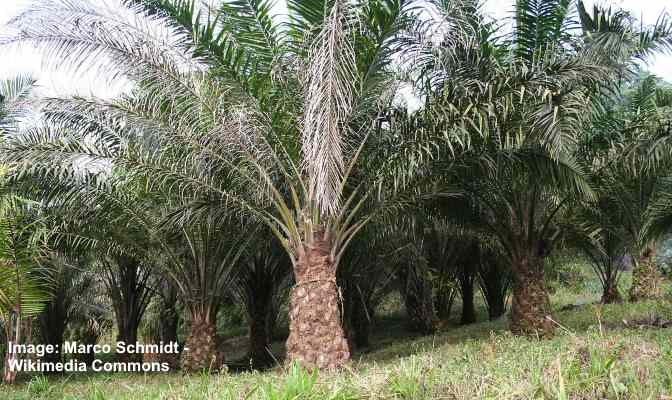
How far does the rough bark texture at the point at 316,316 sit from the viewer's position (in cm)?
761

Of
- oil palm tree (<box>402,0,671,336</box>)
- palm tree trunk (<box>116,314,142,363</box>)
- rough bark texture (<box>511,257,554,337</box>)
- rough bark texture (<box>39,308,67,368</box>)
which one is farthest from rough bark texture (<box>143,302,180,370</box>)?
oil palm tree (<box>402,0,671,336</box>)

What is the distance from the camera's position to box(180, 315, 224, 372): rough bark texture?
10.1 meters

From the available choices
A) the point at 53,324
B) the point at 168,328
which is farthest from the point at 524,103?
the point at 168,328

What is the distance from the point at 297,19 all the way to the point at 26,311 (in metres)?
6.81

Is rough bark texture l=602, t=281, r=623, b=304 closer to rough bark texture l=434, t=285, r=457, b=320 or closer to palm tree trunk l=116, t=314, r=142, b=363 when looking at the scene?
rough bark texture l=434, t=285, r=457, b=320

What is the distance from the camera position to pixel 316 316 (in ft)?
25.4

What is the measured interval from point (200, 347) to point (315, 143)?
225 inches

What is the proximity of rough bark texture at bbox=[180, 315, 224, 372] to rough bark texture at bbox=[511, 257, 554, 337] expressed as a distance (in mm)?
5435

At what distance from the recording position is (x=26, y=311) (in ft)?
30.9

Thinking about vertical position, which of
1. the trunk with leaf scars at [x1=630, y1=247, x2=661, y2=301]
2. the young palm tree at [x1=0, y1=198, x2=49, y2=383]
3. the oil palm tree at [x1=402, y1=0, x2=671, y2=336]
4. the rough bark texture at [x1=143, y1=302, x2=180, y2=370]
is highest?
the oil palm tree at [x1=402, y1=0, x2=671, y2=336]

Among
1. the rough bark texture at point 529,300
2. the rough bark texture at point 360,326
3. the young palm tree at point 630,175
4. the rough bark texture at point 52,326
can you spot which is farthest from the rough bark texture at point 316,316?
the rough bark texture at point 52,326

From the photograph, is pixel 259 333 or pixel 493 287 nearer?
pixel 259 333

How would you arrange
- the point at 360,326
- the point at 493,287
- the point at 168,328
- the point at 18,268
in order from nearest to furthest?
the point at 18,268
the point at 360,326
the point at 493,287
the point at 168,328

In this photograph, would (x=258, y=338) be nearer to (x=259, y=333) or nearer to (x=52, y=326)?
(x=259, y=333)
